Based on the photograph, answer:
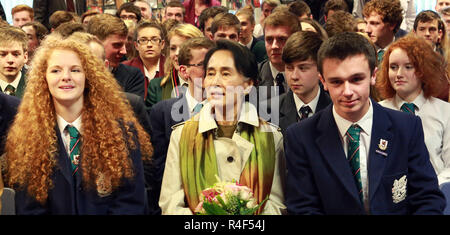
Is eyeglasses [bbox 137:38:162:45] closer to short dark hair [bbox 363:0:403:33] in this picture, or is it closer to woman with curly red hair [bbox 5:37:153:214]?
short dark hair [bbox 363:0:403:33]

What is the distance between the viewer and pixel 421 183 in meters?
3.02

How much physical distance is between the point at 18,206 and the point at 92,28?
9.15ft

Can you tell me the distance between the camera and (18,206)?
3111 millimetres

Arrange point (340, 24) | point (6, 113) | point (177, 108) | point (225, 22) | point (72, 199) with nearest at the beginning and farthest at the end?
1. point (72, 199)
2. point (6, 113)
3. point (177, 108)
4. point (225, 22)
5. point (340, 24)

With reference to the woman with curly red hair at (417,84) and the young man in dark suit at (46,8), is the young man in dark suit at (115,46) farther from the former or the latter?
the young man in dark suit at (46,8)

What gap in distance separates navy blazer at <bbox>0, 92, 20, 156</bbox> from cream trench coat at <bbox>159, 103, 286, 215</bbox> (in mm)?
946

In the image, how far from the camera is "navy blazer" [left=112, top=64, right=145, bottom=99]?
5.30 meters

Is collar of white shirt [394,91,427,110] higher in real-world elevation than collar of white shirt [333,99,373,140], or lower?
higher

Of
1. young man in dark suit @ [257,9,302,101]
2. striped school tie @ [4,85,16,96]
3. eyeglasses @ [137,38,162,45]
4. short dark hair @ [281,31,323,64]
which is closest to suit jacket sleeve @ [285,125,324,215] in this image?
short dark hair @ [281,31,323,64]

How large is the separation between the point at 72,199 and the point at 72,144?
0.93ft

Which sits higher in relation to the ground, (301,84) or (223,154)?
(301,84)


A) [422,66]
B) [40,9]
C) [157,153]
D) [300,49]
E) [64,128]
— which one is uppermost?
[40,9]

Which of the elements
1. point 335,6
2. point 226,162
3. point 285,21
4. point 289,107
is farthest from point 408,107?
point 335,6

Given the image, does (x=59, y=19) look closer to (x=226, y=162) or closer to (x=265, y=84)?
(x=265, y=84)
